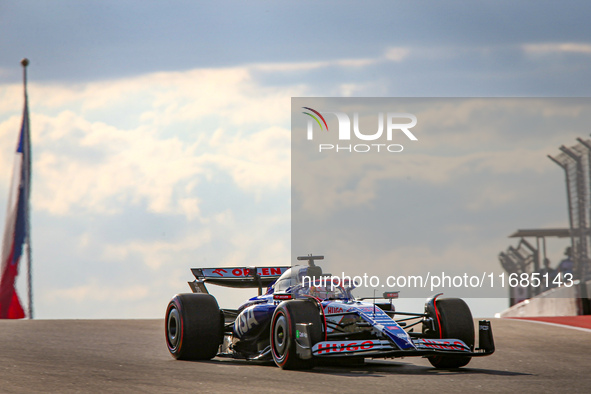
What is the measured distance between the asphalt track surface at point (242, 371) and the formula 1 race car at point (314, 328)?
9.8 inches

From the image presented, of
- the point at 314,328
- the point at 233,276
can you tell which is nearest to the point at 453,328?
the point at 314,328

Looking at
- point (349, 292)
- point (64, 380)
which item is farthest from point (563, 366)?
point (64, 380)

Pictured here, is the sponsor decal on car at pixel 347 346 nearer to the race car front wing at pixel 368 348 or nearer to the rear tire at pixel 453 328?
the race car front wing at pixel 368 348

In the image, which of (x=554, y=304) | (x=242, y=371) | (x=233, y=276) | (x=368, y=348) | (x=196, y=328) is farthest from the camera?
(x=554, y=304)

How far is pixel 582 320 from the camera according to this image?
2030 centimetres

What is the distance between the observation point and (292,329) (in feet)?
32.9

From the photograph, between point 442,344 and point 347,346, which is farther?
point 442,344

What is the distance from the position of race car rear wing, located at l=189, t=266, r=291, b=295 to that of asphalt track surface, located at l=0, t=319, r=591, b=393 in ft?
4.18

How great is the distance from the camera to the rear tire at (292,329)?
1003 cm

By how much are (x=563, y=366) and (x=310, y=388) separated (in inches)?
165

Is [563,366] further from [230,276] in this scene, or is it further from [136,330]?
[136,330]

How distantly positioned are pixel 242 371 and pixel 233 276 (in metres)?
3.71

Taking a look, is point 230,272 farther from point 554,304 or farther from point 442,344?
point 554,304

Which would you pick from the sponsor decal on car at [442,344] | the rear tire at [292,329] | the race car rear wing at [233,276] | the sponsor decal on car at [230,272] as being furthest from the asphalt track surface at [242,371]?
the sponsor decal on car at [230,272]
